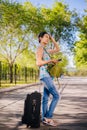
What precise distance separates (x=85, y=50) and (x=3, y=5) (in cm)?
2660

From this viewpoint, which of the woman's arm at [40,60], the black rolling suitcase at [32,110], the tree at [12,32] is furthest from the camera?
the tree at [12,32]

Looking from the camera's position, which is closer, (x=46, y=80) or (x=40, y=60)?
(x=40, y=60)

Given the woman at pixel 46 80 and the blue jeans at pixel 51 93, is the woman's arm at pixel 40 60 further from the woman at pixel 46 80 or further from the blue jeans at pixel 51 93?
the blue jeans at pixel 51 93

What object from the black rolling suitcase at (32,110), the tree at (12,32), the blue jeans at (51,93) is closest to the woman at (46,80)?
the blue jeans at (51,93)

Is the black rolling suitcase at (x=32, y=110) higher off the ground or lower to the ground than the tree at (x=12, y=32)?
lower

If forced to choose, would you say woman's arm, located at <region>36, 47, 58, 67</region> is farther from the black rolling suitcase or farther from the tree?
the tree

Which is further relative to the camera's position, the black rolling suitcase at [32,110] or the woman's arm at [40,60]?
the woman's arm at [40,60]

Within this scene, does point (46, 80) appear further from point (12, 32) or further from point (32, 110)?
point (12, 32)

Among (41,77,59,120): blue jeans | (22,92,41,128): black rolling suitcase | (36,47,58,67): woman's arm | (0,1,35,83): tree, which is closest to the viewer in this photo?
(22,92,41,128): black rolling suitcase

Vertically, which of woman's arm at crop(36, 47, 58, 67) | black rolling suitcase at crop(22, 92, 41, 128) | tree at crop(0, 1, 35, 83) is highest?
tree at crop(0, 1, 35, 83)

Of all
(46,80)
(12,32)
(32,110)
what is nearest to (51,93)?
(46,80)

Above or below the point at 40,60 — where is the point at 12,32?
above

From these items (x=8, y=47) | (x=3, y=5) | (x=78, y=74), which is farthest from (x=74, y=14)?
(x=78, y=74)

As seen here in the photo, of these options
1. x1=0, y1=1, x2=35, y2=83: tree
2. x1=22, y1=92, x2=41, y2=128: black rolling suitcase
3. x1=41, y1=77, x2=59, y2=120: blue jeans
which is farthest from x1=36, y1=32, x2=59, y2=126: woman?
x1=0, y1=1, x2=35, y2=83: tree
